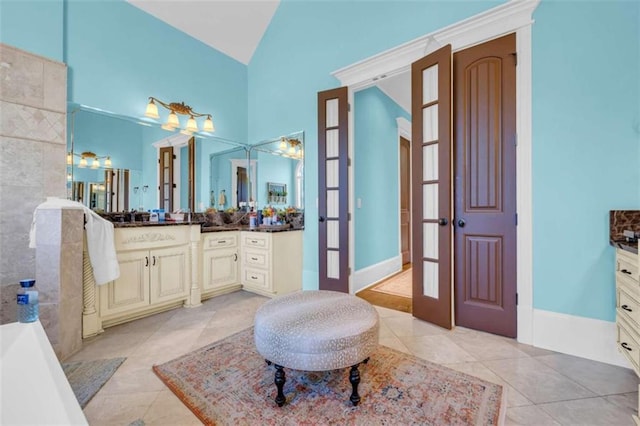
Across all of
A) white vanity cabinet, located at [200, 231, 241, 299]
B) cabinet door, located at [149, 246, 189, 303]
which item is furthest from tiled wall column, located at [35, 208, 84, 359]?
white vanity cabinet, located at [200, 231, 241, 299]

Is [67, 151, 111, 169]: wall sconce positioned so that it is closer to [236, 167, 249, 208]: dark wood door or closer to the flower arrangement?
[236, 167, 249, 208]: dark wood door

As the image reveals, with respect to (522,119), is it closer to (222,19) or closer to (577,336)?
(577,336)

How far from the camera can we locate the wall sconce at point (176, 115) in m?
2.89

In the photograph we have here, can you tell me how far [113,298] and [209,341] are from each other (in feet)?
3.17

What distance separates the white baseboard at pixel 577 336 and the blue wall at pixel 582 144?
6 centimetres

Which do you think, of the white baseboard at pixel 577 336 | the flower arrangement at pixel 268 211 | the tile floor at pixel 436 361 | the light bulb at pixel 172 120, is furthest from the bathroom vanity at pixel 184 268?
the white baseboard at pixel 577 336

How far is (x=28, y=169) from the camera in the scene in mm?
2123

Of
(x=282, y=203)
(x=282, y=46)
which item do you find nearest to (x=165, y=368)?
(x=282, y=203)

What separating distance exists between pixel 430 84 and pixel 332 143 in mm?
1127

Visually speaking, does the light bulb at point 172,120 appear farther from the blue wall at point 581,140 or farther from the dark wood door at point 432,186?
the blue wall at point 581,140

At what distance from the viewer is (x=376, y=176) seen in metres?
3.72

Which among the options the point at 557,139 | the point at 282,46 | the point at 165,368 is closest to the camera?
the point at 165,368

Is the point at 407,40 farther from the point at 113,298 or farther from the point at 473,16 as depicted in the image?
the point at 113,298

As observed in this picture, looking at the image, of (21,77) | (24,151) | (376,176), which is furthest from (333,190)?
(21,77)
